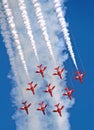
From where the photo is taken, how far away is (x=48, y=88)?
2785 inches

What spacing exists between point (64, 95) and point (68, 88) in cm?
108

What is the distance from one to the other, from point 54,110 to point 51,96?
226 centimetres

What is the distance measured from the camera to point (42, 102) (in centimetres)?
7106

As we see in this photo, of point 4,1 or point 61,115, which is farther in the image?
point 61,115

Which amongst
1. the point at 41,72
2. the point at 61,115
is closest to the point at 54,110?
the point at 61,115

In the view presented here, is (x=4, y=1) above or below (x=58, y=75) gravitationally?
above

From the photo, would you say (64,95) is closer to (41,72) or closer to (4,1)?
(41,72)

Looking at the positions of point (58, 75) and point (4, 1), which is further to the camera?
point (58, 75)

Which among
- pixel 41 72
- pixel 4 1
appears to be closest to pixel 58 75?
pixel 41 72

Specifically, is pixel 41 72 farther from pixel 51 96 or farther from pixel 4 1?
pixel 4 1

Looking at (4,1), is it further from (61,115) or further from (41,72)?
(61,115)

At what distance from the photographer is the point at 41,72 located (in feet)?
229

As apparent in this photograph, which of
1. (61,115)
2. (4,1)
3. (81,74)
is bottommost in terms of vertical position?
(61,115)

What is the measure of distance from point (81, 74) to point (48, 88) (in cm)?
475
